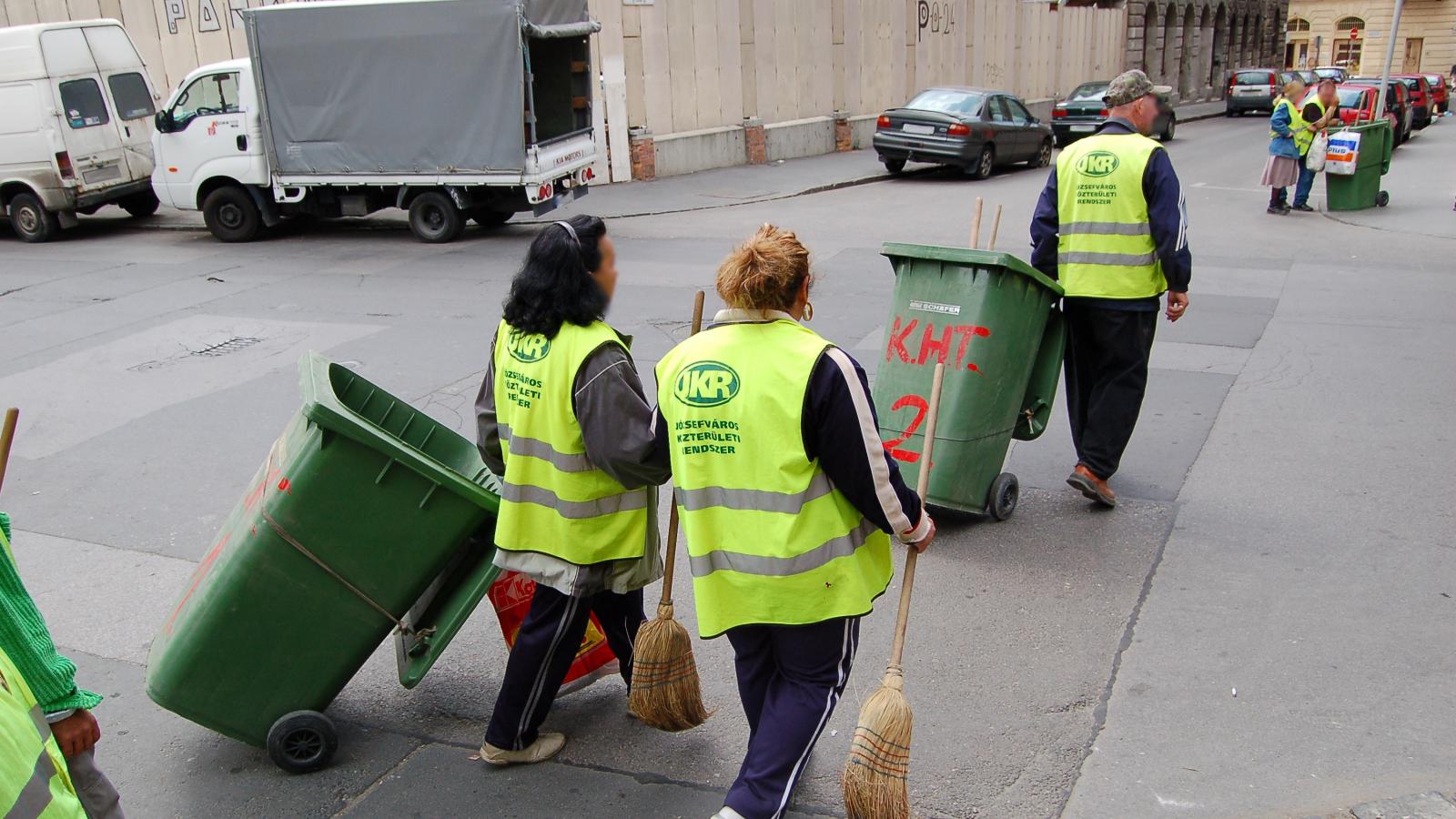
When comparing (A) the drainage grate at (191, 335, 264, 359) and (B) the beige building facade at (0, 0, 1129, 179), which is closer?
(A) the drainage grate at (191, 335, 264, 359)

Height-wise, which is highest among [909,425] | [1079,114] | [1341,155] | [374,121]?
[374,121]

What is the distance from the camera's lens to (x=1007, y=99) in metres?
21.0

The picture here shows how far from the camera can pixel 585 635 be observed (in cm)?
383

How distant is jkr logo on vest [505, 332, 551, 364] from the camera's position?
10.7 feet

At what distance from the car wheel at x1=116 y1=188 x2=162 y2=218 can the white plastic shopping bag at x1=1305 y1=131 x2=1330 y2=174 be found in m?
14.9

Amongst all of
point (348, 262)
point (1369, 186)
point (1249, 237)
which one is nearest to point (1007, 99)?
Answer: point (1369, 186)

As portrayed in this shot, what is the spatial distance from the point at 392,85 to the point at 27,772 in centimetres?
1318

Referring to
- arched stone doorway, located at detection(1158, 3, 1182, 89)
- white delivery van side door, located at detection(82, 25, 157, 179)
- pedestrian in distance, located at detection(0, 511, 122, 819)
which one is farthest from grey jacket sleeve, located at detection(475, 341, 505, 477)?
arched stone doorway, located at detection(1158, 3, 1182, 89)

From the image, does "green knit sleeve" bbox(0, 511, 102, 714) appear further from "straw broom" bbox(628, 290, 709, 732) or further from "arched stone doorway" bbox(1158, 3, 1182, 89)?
"arched stone doorway" bbox(1158, 3, 1182, 89)

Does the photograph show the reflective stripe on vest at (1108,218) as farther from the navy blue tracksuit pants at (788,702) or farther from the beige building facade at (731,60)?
the beige building facade at (731,60)

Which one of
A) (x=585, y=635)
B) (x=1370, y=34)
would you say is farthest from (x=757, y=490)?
(x=1370, y=34)

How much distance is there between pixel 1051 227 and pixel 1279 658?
213cm

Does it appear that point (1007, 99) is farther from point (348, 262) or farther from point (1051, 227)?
point (1051, 227)

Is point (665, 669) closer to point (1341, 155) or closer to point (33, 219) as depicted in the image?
point (1341, 155)
